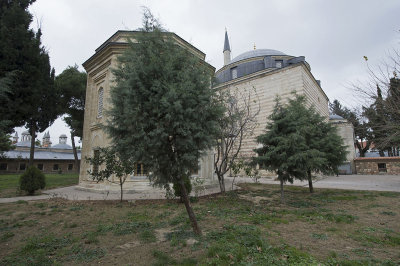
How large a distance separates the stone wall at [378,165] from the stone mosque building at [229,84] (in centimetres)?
98

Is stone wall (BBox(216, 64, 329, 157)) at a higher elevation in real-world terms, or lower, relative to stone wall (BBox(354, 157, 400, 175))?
higher

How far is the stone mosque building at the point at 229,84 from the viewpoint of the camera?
11.7m

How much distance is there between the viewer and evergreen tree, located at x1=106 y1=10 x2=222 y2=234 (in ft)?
12.1

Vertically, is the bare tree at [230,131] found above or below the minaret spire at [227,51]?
below

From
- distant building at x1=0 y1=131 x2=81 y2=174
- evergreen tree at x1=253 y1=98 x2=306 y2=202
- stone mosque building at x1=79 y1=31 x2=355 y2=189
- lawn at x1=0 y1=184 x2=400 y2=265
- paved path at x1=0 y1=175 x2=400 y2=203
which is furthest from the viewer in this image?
distant building at x1=0 y1=131 x2=81 y2=174

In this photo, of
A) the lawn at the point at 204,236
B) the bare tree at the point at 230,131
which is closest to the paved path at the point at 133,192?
the bare tree at the point at 230,131

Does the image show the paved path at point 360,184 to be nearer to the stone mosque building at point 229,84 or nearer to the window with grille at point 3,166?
the stone mosque building at point 229,84

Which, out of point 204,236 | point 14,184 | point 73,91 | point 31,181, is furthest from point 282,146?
point 73,91

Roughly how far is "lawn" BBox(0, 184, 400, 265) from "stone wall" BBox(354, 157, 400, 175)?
58.7 feet

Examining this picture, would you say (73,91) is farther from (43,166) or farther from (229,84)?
(43,166)

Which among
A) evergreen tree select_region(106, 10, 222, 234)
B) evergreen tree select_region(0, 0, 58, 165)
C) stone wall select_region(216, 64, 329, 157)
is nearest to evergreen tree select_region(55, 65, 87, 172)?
evergreen tree select_region(0, 0, 58, 165)

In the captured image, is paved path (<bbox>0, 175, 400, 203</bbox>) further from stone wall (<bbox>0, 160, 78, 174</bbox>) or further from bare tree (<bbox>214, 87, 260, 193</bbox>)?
stone wall (<bbox>0, 160, 78, 174</bbox>)

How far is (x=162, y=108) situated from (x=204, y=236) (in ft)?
8.88

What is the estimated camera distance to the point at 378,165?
2148 centimetres
